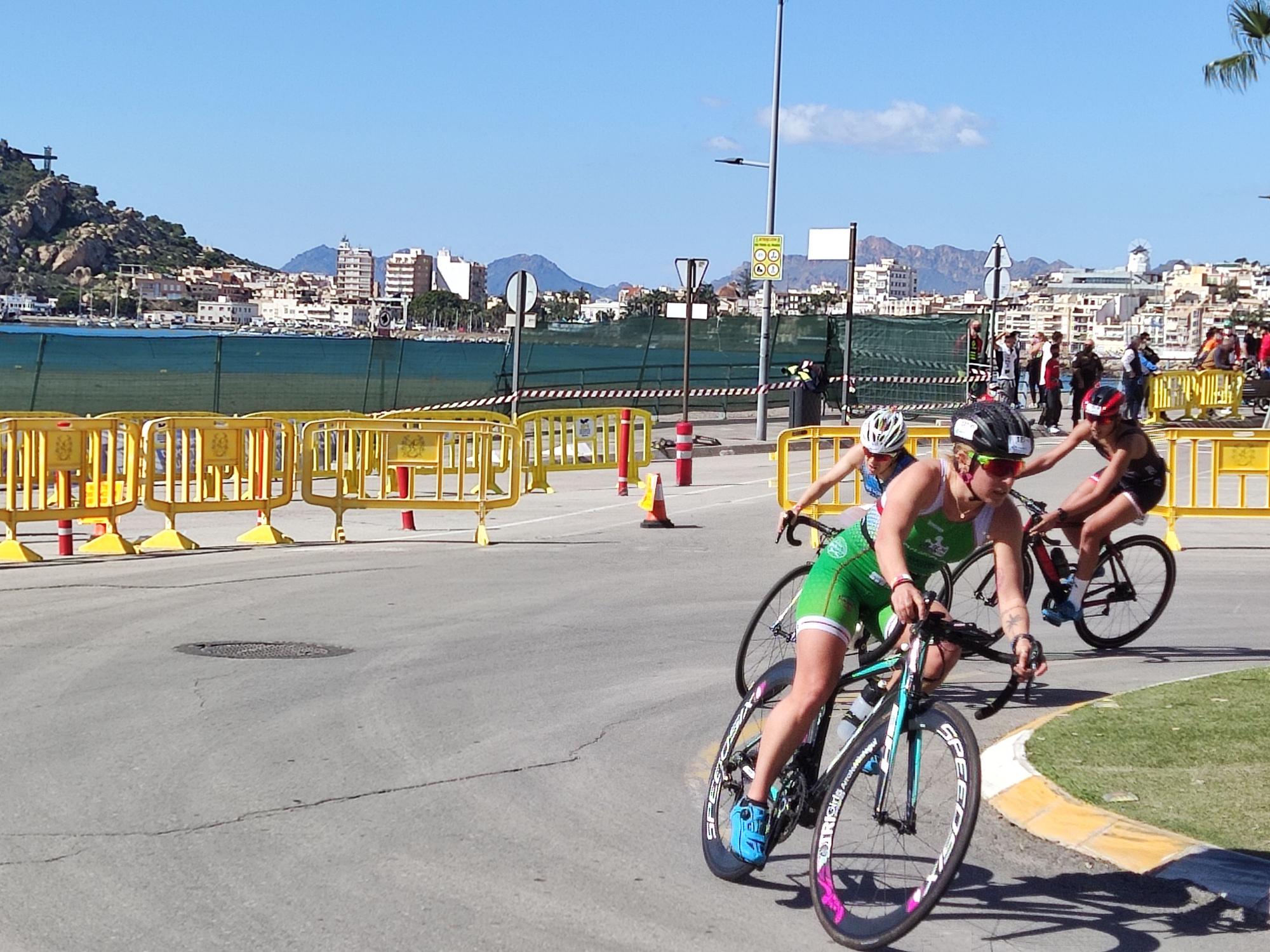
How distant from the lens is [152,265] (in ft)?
561

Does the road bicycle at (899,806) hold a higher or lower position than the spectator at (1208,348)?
lower

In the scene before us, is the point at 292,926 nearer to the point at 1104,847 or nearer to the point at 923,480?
the point at 923,480

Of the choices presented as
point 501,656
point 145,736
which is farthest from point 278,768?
point 501,656

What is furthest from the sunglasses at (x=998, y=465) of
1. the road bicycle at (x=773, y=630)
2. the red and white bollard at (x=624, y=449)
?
the red and white bollard at (x=624, y=449)

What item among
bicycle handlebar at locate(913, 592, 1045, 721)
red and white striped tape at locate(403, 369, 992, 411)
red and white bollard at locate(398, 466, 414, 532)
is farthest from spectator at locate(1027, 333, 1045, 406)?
bicycle handlebar at locate(913, 592, 1045, 721)

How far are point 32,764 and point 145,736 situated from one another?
2.38 ft

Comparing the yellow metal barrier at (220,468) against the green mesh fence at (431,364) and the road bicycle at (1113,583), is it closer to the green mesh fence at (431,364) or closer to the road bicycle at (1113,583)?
the road bicycle at (1113,583)

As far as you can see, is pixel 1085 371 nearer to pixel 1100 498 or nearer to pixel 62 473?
pixel 1100 498

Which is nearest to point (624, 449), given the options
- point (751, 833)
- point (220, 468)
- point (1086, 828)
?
point (220, 468)

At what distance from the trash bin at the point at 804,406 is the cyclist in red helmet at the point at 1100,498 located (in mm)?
18952

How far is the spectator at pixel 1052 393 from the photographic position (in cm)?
3200

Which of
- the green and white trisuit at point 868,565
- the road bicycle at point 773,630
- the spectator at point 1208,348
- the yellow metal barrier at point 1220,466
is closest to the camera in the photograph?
the green and white trisuit at point 868,565

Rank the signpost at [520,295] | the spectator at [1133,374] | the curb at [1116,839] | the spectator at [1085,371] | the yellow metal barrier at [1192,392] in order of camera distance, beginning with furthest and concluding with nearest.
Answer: the yellow metal barrier at [1192,392] → the spectator at [1133,374] → the signpost at [520,295] → the spectator at [1085,371] → the curb at [1116,839]

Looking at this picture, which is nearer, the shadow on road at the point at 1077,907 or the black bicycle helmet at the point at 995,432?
the shadow on road at the point at 1077,907
